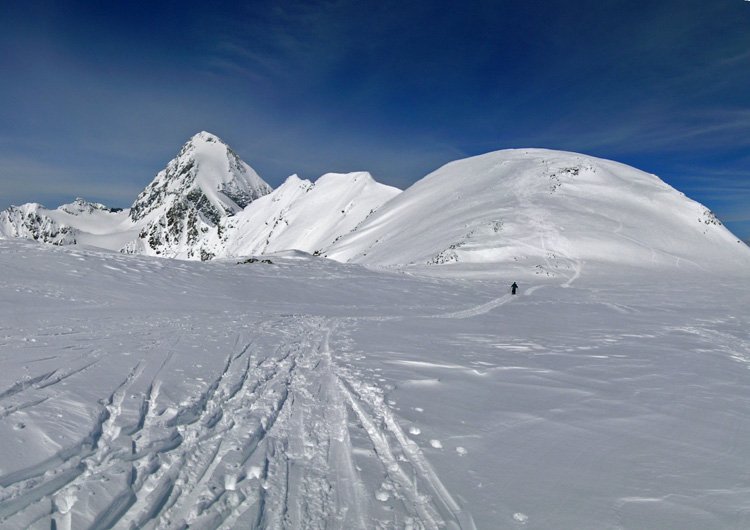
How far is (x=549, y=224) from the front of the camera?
3878cm

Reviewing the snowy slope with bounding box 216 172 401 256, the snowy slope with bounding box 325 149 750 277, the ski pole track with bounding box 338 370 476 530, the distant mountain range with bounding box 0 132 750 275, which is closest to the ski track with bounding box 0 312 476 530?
the ski pole track with bounding box 338 370 476 530

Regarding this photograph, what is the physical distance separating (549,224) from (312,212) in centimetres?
5775

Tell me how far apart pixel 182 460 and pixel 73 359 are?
3845 millimetres

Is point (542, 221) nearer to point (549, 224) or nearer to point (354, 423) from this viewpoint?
point (549, 224)

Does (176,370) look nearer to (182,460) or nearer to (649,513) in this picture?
(182,460)

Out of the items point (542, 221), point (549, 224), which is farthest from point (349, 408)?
point (542, 221)

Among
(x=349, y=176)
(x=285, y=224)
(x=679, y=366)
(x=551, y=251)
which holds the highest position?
(x=349, y=176)

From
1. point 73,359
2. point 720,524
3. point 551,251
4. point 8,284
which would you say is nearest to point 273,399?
point 73,359

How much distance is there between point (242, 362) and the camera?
7.17 m

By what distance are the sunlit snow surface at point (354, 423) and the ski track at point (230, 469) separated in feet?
0.06

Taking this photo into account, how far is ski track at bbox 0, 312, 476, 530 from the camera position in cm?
308

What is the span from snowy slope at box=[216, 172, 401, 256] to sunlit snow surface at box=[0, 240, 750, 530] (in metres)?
62.4

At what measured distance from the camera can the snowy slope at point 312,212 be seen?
3083 inches

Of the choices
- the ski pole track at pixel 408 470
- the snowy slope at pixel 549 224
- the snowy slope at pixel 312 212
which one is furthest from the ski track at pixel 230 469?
the snowy slope at pixel 312 212
